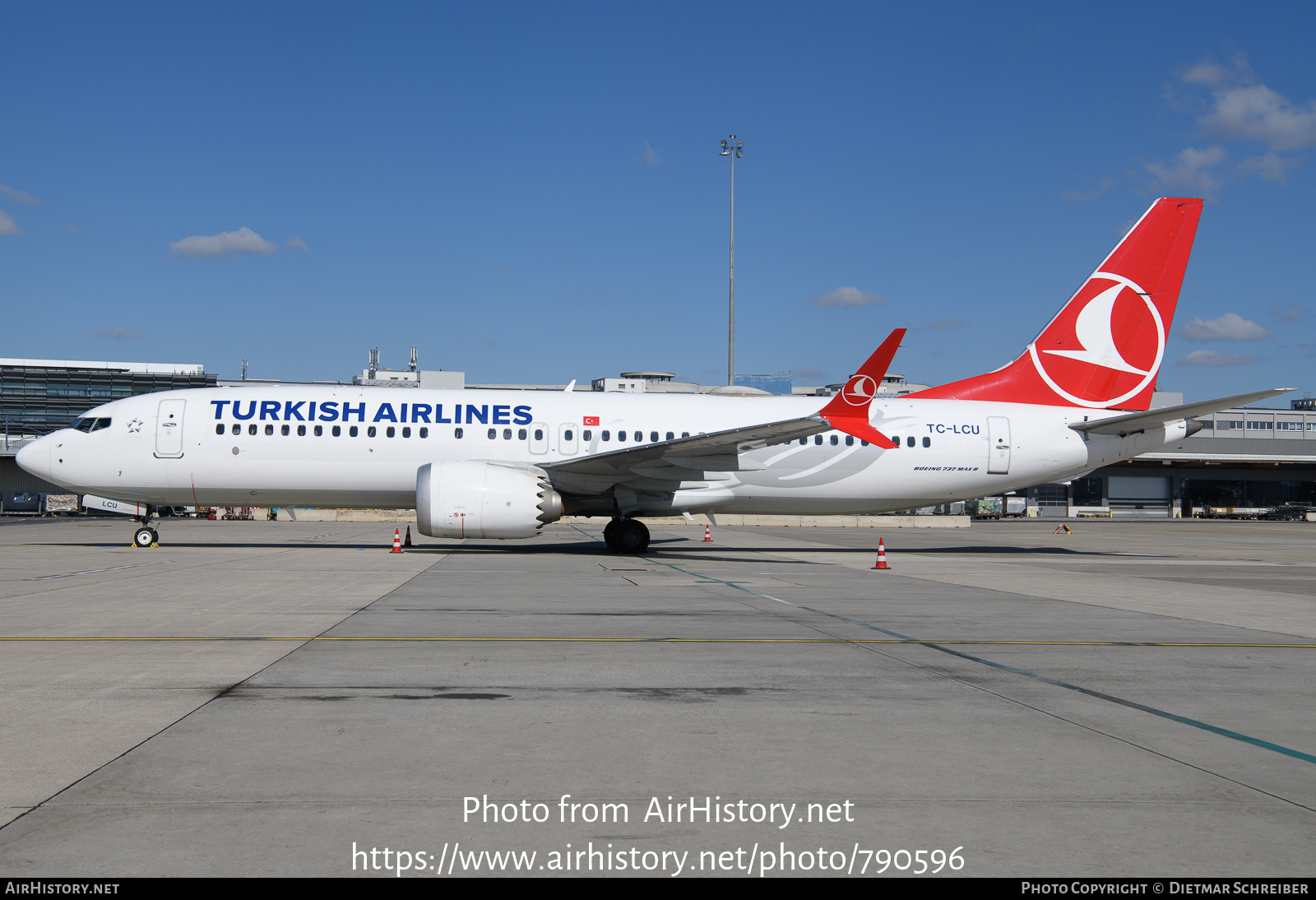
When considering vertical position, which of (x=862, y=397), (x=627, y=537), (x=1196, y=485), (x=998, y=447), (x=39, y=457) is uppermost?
(x=862, y=397)

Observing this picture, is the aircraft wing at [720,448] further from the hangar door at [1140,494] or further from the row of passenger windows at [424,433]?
the hangar door at [1140,494]

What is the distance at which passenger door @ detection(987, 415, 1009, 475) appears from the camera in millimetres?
23828

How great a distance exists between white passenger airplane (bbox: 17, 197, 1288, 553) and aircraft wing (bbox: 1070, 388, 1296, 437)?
0.21ft

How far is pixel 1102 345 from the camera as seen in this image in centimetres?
2447

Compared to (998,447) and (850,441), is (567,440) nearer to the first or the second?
(850,441)

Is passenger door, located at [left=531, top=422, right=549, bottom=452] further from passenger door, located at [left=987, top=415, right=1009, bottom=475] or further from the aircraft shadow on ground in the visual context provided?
passenger door, located at [left=987, top=415, right=1009, bottom=475]

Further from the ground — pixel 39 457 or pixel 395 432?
pixel 395 432

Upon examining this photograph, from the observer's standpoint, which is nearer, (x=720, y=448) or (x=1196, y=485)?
(x=720, y=448)

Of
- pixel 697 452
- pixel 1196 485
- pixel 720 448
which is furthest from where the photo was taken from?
pixel 1196 485

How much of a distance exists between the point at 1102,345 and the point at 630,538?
13335mm

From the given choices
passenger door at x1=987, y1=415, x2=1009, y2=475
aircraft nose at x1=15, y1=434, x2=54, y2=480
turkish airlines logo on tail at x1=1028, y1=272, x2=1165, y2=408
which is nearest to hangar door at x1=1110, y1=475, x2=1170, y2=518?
turkish airlines logo on tail at x1=1028, y1=272, x2=1165, y2=408

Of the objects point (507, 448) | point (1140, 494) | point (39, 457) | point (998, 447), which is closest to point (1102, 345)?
point (998, 447)

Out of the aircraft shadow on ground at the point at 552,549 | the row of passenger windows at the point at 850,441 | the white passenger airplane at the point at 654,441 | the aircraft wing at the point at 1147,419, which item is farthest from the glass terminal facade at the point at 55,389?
the aircraft wing at the point at 1147,419
